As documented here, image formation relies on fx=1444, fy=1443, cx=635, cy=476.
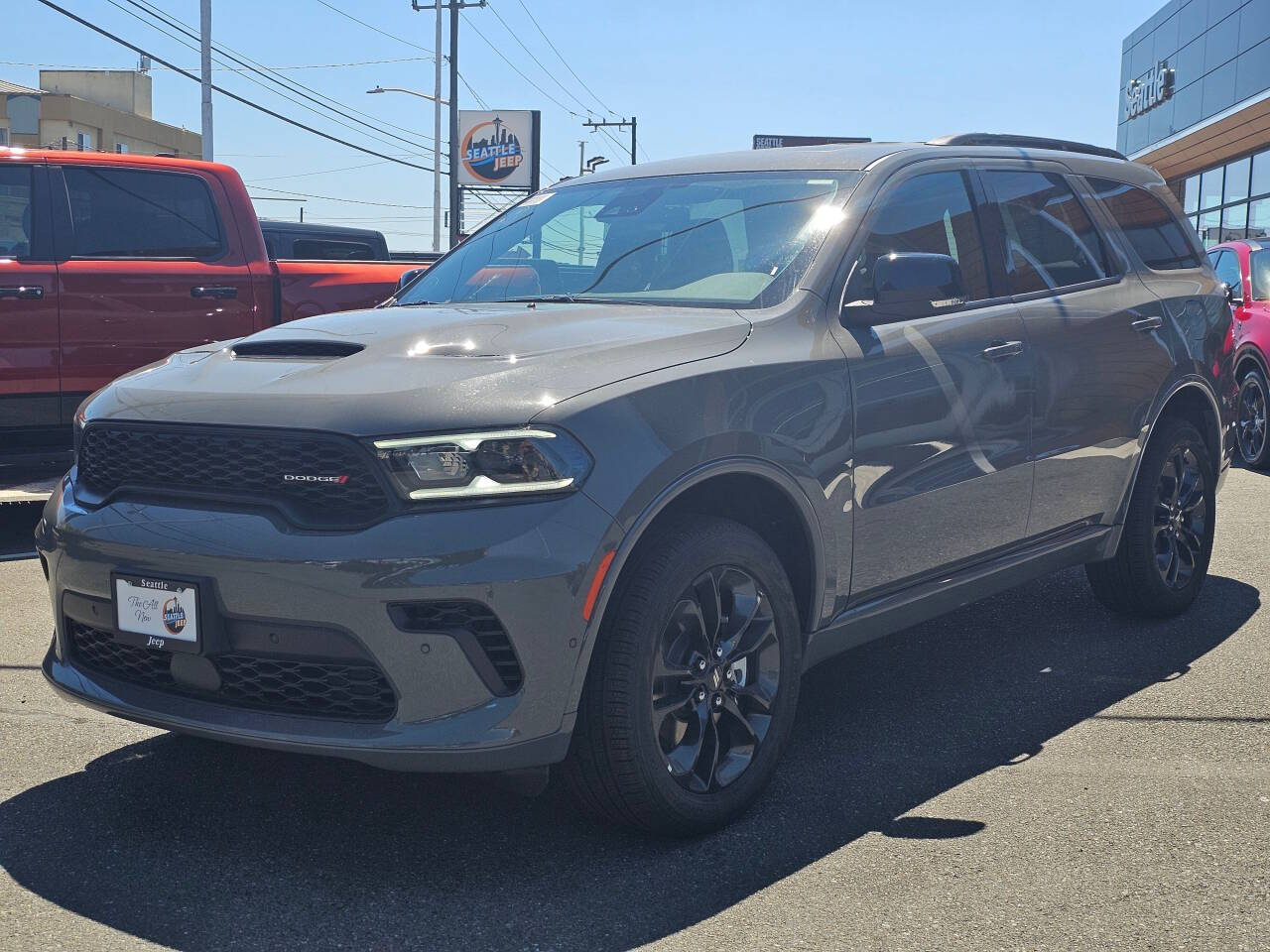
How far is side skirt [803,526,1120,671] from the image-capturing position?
4.09 m

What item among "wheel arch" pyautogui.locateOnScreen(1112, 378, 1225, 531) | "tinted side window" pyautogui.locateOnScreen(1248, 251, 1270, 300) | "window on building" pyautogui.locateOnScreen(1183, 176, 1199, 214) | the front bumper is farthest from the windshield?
"window on building" pyautogui.locateOnScreen(1183, 176, 1199, 214)

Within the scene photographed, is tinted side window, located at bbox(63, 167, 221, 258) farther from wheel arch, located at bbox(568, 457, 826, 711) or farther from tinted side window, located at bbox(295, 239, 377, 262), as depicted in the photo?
wheel arch, located at bbox(568, 457, 826, 711)

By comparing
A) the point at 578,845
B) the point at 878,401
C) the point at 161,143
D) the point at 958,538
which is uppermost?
the point at 161,143

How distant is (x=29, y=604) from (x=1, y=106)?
51927 mm

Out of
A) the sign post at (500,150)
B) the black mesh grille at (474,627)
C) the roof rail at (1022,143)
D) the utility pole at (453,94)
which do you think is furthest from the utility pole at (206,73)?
the sign post at (500,150)

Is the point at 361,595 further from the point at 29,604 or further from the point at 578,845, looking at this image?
the point at 29,604

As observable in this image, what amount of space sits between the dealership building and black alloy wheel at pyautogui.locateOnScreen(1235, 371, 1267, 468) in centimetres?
1355

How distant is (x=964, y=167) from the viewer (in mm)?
4895

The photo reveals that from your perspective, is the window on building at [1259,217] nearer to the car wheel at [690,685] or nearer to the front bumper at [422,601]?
the car wheel at [690,685]

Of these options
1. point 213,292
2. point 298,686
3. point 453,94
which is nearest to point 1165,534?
point 298,686

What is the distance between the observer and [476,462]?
3.17 m

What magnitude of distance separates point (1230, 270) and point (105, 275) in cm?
854

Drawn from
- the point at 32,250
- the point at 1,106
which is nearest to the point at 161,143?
the point at 1,106

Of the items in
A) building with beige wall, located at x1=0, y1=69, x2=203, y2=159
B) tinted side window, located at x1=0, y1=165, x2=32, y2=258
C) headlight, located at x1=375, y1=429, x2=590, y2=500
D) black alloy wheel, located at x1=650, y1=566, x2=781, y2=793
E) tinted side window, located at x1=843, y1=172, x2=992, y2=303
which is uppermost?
building with beige wall, located at x1=0, y1=69, x2=203, y2=159
